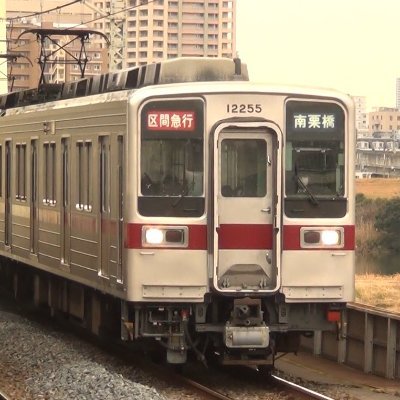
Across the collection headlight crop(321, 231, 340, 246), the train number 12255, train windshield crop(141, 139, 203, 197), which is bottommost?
headlight crop(321, 231, 340, 246)

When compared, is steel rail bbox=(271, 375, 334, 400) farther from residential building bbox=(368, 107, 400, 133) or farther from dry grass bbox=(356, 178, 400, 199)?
residential building bbox=(368, 107, 400, 133)

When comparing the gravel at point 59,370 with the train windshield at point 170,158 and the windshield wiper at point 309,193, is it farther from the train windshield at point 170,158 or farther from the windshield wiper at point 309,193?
the windshield wiper at point 309,193

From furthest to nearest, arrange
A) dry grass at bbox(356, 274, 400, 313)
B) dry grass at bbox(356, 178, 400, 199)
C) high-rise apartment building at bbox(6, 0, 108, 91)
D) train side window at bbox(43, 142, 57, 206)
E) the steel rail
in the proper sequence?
high-rise apartment building at bbox(6, 0, 108, 91) < dry grass at bbox(356, 178, 400, 199) < dry grass at bbox(356, 274, 400, 313) < train side window at bbox(43, 142, 57, 206) < the steel rail

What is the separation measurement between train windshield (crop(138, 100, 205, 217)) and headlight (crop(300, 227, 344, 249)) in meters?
0.98

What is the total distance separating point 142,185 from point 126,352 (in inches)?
127

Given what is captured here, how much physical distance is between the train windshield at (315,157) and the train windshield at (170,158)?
836mm

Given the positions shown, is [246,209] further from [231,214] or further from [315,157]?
[315,157]

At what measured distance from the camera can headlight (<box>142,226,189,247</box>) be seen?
10.8 meters

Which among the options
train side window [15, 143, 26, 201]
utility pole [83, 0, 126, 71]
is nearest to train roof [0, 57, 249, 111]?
train side window [15, 143, 26, 201]

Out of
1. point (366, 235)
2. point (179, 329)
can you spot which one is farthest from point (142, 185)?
point (366, 235)

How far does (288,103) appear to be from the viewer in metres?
11.1

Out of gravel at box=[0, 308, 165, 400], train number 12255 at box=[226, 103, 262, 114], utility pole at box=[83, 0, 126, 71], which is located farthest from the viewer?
utility pole at box=[83, 0, 126, 71]

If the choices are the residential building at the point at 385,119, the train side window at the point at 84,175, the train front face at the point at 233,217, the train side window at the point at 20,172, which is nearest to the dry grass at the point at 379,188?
the train side window at the point at 20,172

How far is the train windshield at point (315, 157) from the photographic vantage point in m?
Answer: 11.0
